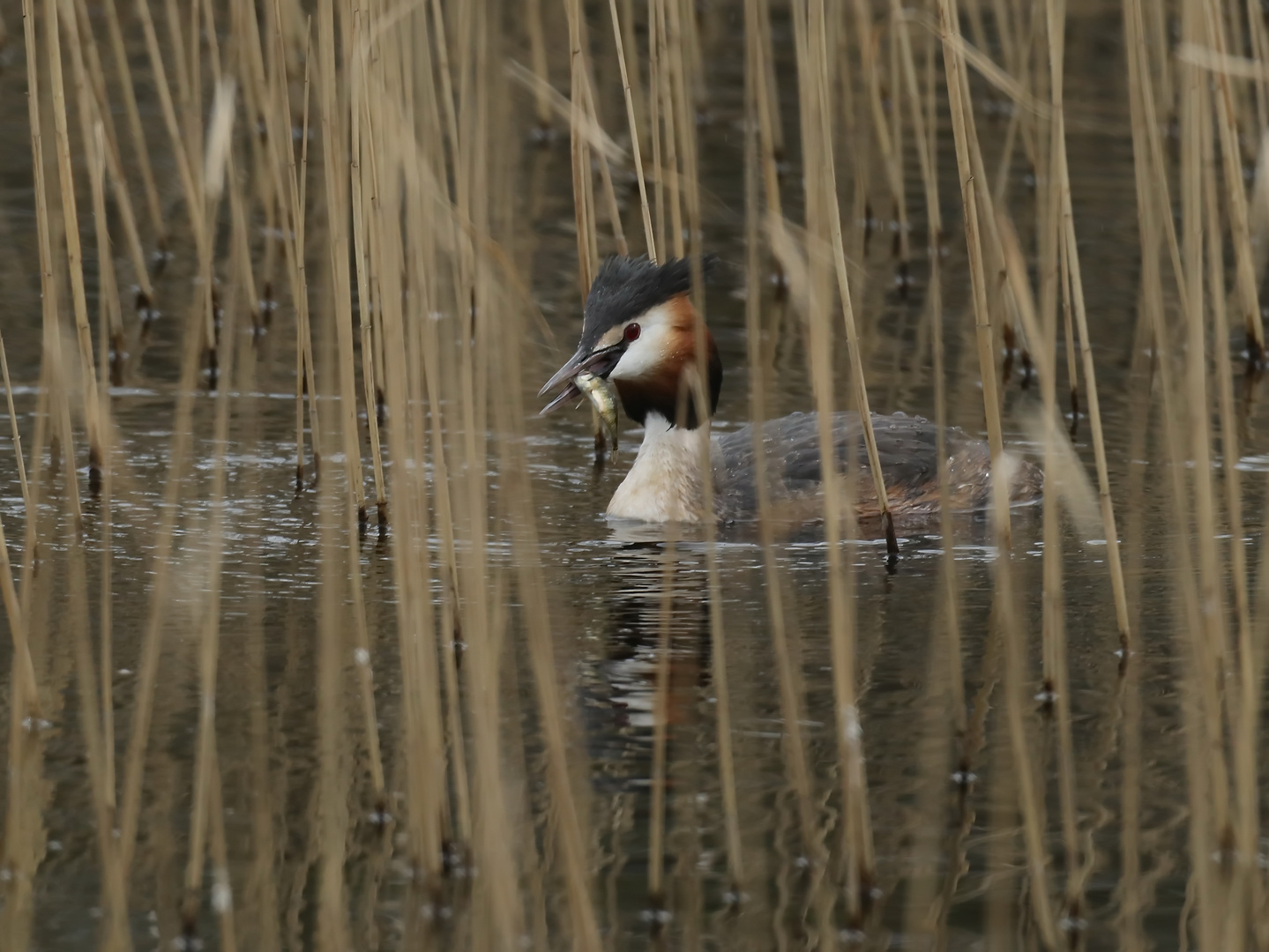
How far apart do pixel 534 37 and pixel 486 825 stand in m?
6.17

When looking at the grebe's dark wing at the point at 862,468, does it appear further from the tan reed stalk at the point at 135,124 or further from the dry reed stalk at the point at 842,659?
the tan reed stalk at the point at 135,124

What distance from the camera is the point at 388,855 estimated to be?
12.4ft

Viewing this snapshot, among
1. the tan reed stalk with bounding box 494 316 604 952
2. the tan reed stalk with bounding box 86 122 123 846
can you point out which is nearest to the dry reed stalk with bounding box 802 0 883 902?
the tan reed stalk with bounding box 494 316 604 952

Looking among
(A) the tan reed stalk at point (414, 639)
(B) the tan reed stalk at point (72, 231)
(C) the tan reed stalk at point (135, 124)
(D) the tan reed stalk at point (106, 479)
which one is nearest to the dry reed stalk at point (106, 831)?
(D) the tan reed stalk at point (106, 479)

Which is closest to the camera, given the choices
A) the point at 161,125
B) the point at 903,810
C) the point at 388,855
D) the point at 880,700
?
the point at 388,855

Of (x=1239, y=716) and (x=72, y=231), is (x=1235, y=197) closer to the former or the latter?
(x=1239, y=716)

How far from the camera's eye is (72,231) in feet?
18.4

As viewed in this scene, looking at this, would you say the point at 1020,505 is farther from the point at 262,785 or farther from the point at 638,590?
the point at 262,785

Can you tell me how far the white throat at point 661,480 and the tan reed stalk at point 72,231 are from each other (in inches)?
61.4

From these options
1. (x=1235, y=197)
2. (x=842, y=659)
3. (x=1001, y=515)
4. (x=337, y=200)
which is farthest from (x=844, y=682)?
(x=1235, y=197)

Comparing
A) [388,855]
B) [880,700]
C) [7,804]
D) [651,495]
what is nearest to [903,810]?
[880,700]

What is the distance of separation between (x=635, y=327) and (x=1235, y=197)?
1971 millimetres

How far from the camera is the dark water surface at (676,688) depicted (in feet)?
12.0

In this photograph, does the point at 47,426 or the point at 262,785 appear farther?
the point at 47,426
